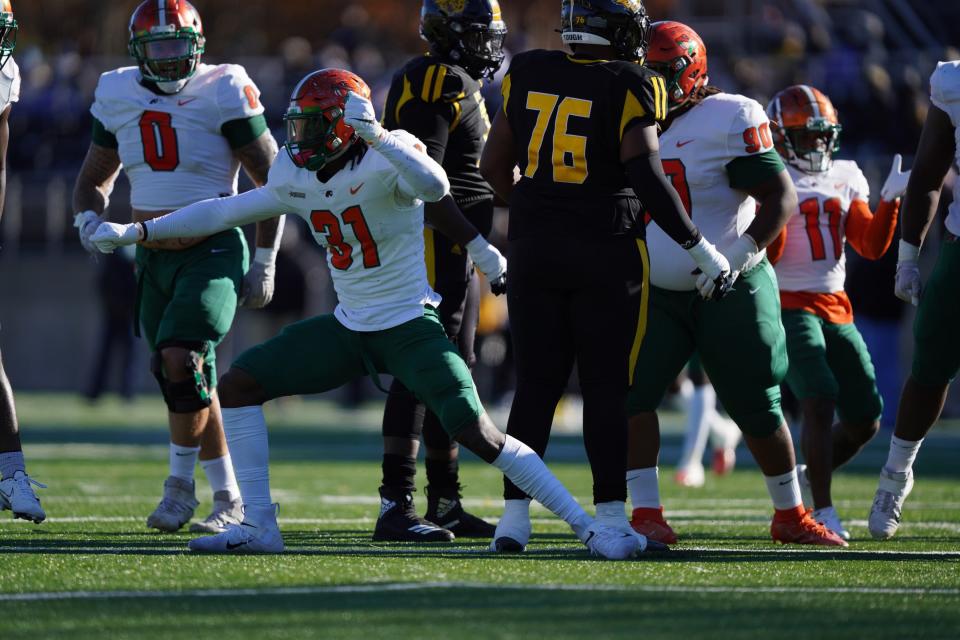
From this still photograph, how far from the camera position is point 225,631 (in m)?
3.89

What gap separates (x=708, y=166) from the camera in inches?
239

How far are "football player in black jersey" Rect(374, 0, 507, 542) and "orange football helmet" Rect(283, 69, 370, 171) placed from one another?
87 cm

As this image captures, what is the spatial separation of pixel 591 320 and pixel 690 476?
4.41 m


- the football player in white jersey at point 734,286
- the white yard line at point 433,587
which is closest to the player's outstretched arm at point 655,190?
the football player in white jersey at point 734,286

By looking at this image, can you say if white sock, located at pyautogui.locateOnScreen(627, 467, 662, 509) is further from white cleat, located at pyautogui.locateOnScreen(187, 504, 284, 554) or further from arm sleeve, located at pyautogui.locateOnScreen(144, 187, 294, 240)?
arm sleeve, located at pyautogui.locateOnScreen(144, 187, 294, 240)

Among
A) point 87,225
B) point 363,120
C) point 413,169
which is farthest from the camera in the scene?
point 87,225

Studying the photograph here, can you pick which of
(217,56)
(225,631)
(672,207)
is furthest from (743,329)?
(217,56)

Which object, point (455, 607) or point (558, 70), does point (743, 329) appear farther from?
point (455, 607)

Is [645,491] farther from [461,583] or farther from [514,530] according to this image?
[461,583]

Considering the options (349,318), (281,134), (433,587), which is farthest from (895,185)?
(281,134)

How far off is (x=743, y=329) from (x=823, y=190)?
4.44 ft

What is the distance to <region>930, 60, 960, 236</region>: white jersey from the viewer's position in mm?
6051

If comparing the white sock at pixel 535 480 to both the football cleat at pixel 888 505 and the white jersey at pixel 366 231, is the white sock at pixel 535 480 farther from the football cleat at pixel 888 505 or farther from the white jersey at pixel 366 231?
the football cleat at pixel 888 505

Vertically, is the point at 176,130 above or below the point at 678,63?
below
